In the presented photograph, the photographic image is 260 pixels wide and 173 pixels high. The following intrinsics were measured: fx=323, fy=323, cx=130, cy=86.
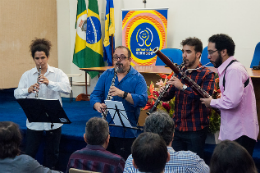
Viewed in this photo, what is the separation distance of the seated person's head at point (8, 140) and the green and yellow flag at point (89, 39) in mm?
5650

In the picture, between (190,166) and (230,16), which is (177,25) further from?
(190,166)

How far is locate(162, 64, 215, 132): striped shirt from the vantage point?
9.59ft

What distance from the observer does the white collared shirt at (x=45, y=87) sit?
3500mm

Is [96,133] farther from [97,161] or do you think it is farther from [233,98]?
→ [233,98]

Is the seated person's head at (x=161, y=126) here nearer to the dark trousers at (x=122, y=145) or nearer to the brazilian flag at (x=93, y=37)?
the dark trousers at (x=122, y=145)

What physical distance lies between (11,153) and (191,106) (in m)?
1.63

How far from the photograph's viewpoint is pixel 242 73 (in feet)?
8.43

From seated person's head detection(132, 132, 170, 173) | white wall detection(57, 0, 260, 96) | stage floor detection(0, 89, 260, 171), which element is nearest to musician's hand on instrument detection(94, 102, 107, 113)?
stage floor detection(0, 89, 260, 171)

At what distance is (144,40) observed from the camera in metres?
7.16

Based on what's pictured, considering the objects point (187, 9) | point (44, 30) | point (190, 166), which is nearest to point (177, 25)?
point (187, 9)

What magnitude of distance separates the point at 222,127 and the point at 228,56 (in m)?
0.60

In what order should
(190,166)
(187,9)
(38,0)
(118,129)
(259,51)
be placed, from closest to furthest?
(190,166) → (118,129) → (259,51) → (187,9) → (38,0)

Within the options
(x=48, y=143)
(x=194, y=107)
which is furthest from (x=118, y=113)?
(x=48, y=143)

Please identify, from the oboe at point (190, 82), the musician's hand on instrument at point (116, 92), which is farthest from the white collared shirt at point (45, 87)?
the oboe at point (190, 82)
